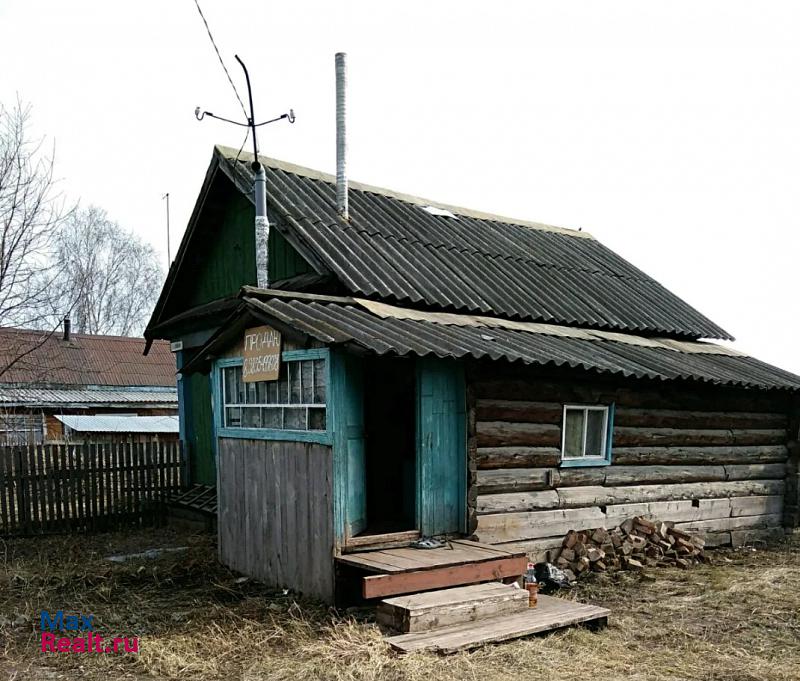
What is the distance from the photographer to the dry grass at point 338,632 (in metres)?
6.14

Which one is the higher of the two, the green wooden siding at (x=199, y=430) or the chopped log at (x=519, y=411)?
the chopped log at (x=519, y=411)

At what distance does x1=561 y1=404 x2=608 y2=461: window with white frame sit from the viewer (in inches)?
401

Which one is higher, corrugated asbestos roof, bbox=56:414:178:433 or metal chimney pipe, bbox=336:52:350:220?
metal chimney pipe, bbox=336:52:350:220

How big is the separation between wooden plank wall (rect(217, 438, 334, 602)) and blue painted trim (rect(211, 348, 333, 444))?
80 mm

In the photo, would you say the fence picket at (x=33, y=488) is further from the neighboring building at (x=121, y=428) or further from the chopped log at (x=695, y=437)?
the neighboring building at (x=121, y=428)

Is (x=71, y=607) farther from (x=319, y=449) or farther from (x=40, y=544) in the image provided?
(x=40, y=544)

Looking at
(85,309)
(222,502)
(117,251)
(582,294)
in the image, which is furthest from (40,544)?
(117,251)

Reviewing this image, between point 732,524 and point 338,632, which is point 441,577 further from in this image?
point 732,524

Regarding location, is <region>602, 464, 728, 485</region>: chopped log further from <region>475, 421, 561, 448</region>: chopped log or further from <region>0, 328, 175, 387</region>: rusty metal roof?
<region>0, 328, 175, 387</region>: rusty metal roof

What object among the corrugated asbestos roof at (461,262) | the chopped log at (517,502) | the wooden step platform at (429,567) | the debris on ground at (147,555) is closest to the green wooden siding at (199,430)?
the debris on ground at (147,555)

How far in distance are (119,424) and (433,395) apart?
64.0 feet

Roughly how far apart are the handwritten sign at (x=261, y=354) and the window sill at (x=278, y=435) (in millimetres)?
→ 611

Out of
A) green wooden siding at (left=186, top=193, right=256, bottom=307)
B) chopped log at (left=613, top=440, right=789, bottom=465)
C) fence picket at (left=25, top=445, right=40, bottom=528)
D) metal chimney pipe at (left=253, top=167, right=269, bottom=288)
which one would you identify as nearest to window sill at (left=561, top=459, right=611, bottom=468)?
chopped log at (left=613, top=440, right=789, bottom=465)

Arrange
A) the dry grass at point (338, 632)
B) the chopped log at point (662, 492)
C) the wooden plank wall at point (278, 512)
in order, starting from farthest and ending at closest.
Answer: the chopped log at point (662, 492), the wooden plank wall at point (278, 512), the dry grass at point (338, 632)
